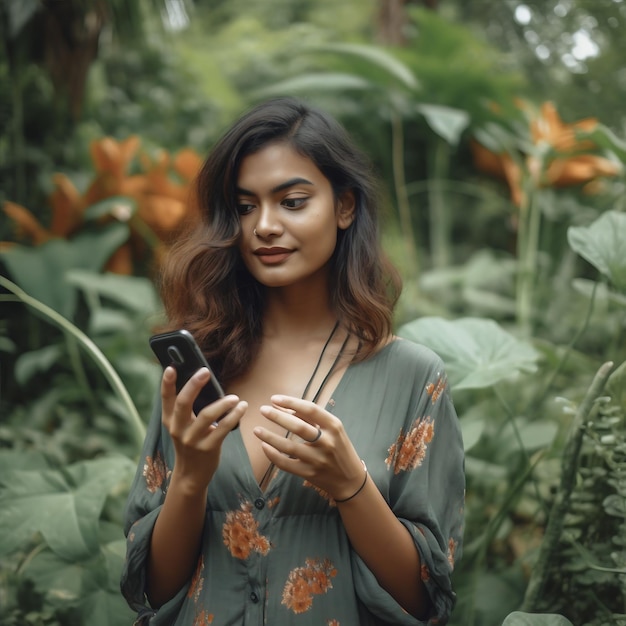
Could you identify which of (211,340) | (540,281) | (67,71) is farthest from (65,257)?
(540,281)

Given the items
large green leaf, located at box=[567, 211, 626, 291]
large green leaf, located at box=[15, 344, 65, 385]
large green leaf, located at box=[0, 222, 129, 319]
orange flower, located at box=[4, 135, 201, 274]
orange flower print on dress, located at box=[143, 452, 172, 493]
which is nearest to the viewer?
orange flower print on dress, located at box=[143, 452, 172, 493]

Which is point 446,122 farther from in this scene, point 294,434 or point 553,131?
point 294,434

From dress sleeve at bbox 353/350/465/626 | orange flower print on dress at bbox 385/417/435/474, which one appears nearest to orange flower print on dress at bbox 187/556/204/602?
dress sleeve at bbox 353/350/465/626

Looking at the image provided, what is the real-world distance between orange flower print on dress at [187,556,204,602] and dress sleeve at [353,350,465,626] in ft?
0.90

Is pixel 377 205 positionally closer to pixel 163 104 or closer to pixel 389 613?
pixel 389 613

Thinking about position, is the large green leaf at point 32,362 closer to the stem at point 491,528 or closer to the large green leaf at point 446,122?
the stem at point 491,528

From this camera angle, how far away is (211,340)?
57.8 inches

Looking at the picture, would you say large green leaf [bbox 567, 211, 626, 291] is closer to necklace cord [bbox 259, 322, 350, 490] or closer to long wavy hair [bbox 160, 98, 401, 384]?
long wavy hair [bbox 160, 98, 401, 384]

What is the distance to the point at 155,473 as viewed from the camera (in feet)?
4.71

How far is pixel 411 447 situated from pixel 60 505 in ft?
2.93

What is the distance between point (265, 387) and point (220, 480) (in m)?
0.19

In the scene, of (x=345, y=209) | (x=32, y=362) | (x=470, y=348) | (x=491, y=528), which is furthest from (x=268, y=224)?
(x=32, y=362)

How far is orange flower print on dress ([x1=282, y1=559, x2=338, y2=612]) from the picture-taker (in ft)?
4.11

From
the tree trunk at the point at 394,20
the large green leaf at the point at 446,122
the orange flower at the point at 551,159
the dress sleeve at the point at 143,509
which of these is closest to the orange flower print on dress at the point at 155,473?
the dress sleeve at the point at 143,509
